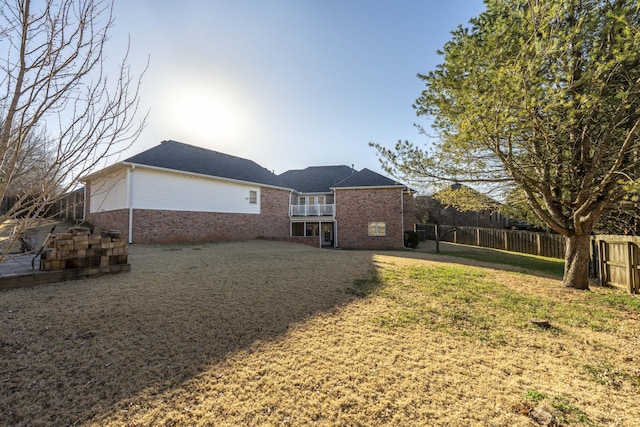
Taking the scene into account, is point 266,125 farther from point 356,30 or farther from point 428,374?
point 428,374

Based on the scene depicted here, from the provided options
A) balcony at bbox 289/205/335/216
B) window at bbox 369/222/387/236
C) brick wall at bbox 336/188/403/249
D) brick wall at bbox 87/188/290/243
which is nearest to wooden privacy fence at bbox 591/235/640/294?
brick wall at bbox 336/188/403/249

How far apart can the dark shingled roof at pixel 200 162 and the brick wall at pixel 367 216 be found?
602 cm

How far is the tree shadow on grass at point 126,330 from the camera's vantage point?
2.38 metres

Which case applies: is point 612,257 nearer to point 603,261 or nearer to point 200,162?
point 603,261

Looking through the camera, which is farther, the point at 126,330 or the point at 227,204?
the point at 227,204

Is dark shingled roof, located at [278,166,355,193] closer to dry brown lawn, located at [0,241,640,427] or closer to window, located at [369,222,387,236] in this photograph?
window, located at [369,222,387,236]

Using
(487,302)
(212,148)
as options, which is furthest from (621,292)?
(212,148)

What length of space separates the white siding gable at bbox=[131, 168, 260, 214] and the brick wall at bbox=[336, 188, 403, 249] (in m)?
6.64

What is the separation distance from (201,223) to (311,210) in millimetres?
8915

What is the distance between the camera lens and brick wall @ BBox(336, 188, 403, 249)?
1984 cm

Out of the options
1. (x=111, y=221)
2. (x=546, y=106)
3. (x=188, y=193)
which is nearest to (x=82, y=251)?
(x=546, y=106)

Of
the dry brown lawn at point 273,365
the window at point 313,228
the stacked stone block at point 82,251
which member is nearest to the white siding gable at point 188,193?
the window at point 313,228

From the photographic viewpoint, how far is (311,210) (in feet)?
73.6

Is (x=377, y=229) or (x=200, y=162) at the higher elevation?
(x=200, y=162)
